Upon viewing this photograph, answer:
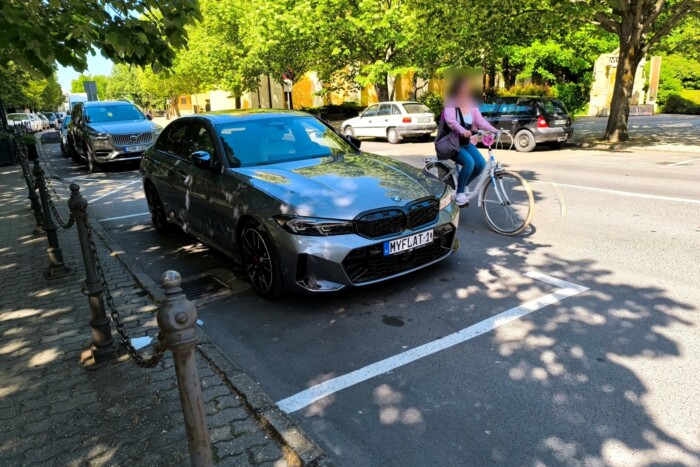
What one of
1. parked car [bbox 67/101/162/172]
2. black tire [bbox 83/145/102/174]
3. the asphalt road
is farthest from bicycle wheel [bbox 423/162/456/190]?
black tire [bbox 83/145/102/174]

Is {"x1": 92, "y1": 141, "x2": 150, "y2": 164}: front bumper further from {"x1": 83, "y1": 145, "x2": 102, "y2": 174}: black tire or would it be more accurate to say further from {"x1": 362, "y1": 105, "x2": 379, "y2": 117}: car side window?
{"x1": 362, "y1": 105, "x2": 379, "y2": 117}: car side window

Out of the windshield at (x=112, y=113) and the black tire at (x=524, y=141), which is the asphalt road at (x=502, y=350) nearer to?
the black tire at (x=524, y=141)

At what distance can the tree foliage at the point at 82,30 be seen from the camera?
4.11 metres

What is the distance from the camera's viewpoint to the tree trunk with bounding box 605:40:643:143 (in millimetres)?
15062

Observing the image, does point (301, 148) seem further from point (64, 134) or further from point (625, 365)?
point (64, 134)

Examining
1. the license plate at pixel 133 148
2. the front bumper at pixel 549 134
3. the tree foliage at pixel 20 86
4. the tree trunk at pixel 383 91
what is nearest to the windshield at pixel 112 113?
the tree foliage at pixel 20 86

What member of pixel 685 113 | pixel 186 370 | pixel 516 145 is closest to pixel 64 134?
pixel 516 145

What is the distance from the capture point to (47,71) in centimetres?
439

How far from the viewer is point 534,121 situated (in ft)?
51.0

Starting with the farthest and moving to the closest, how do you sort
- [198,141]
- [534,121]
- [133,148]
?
1. [534,121]
2. [133,148]
3. [198,141]

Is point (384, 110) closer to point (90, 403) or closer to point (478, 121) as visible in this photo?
point (478, 121)

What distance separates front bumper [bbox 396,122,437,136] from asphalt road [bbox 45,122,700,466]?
14.3 m

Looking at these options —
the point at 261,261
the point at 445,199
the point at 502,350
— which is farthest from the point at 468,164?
the point at 502,350

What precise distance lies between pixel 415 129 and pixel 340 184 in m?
16.4
